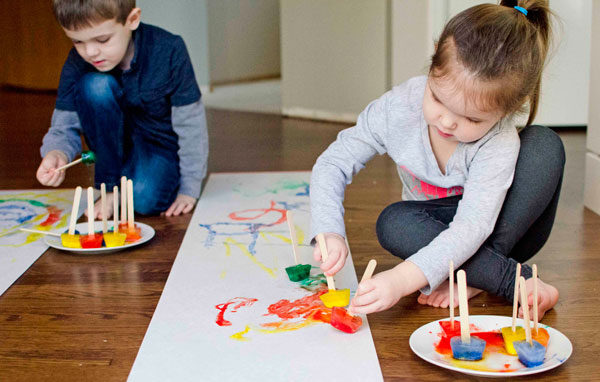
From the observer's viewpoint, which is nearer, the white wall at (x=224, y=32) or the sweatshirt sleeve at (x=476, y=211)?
the sweatshirt sleeve at (x=476, y=211)

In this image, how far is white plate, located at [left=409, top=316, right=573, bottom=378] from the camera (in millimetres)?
832

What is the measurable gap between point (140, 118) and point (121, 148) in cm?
8

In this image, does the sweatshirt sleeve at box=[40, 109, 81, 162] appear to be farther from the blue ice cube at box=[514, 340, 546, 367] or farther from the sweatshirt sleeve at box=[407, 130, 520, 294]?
the blue ice cube at box=[514, 340, 546, 367]

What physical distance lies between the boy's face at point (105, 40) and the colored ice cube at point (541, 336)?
0.97 metres

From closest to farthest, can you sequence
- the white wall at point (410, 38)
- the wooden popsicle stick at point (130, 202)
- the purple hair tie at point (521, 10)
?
the purple hair tie at point (521, 10)
the wooden popsicle stick at point (130, 202)
the white wall at point (410, 38)

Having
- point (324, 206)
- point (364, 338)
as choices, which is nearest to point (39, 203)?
point (324, 206)

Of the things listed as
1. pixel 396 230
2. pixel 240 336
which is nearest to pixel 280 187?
pixel 396 230

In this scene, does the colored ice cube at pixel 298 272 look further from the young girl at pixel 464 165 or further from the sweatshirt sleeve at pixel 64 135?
the sweatshirt sleeve at pixel 64 135

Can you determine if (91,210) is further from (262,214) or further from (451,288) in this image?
(451,288)

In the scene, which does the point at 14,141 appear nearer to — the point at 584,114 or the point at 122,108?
the point at 122,108

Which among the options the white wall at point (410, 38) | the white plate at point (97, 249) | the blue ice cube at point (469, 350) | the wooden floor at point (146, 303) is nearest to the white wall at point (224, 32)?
the white wall at point (410, 38)

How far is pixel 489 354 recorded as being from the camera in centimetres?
88

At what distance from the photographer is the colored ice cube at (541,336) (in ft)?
2.89

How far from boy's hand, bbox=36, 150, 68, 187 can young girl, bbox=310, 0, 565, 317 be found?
58 cm
